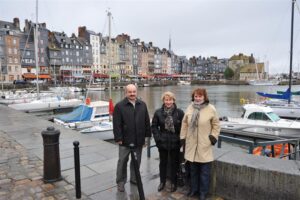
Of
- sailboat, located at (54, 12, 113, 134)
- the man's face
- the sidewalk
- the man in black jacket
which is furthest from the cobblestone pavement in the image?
sailboat, located at (54, 12, 113, 134)

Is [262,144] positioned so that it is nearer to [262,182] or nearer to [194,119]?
[262,182]

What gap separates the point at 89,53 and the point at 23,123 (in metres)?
82.0

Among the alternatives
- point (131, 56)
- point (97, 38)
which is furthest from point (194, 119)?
point (131, 56)

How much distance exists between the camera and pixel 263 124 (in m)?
14.2

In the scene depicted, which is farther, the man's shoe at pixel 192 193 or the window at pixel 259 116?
the window at pixel 259 116

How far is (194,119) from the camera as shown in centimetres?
380

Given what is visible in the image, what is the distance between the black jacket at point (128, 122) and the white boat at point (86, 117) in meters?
10.2

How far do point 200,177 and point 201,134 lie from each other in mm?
731

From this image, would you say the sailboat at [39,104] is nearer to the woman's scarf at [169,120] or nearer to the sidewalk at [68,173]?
the sidewalk at [68,173]

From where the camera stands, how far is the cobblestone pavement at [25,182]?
4.23 metres

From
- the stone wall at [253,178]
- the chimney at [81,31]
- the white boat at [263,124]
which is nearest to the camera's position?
the stone wall at [253,178]

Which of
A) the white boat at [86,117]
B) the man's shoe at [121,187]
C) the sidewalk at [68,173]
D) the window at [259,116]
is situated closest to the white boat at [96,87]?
the white boat at [86,117]

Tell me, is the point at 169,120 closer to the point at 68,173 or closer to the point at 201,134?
the point at 201,134

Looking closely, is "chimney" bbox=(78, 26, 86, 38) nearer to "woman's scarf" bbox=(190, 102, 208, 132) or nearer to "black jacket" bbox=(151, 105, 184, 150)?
"black jacket" bbox=(151, 105, 184, 150)
